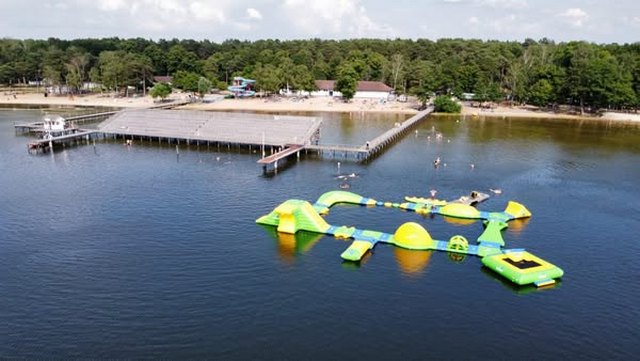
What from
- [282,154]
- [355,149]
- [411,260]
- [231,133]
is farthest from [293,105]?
[411,260]

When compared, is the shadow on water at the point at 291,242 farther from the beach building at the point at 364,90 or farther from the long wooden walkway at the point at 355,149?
the beach building at the point at 364,90

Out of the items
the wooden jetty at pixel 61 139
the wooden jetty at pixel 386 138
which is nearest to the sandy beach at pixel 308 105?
the wooden jetty at pixel 386 138

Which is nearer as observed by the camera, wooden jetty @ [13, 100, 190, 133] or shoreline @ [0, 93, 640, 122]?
wooden jetty @ [13, 100, 190, 133]

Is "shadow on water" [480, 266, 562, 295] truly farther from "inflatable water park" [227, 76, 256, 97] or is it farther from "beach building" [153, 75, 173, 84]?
"beach building" [153, 75, 173, 84]

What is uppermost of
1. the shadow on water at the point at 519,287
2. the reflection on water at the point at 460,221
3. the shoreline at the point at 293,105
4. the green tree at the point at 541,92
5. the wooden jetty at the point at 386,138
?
the green tree at the point at 541,92

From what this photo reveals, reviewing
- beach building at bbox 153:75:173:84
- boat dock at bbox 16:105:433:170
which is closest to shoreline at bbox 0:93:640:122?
beach building at bbox 153:75:173:84

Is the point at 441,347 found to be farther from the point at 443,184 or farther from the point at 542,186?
the point at 542,186
